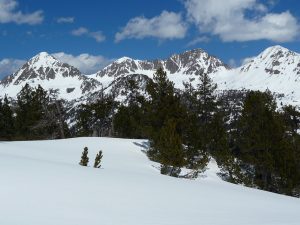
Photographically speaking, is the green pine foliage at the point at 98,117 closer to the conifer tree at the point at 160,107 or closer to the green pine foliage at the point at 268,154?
the conifer tree at the point at 160,107

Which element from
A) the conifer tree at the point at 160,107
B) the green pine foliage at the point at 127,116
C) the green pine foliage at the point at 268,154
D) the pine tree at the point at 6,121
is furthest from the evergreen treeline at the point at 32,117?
the green pine foliage at the point at 268,154

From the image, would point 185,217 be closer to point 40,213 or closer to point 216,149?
point 40,213

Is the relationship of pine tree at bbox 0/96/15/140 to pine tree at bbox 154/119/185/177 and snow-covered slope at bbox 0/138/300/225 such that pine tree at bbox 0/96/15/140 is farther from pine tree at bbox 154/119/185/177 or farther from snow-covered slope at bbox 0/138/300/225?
snow-covered slope at bbox 0/138/300/225

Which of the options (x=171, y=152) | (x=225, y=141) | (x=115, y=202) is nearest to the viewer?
(x=115, y=202)

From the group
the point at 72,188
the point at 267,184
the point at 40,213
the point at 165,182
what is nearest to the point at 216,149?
the point at 267,184

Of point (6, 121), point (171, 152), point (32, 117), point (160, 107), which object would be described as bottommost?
point (171, 152)

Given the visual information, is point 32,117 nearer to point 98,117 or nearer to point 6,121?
point 6,121

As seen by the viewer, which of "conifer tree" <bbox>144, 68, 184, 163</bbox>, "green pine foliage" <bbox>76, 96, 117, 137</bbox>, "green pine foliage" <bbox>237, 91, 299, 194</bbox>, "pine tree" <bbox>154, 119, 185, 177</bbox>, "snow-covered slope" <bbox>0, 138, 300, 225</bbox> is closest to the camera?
"snow-covered slope" <bbox>0, 138, 300, 225</bbox>

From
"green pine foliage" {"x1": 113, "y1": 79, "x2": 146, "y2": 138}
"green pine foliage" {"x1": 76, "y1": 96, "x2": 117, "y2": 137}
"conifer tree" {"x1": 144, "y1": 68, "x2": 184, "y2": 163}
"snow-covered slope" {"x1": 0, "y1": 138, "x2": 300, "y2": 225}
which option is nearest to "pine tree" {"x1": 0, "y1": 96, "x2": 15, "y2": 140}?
"green pine foliage" {"x1": 76, "y1": 96, "x2": 117, "y2": 137}

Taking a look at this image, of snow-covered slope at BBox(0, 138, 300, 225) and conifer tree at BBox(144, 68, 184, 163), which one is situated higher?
conifer tree at BBox(144, 68, 184, 163)

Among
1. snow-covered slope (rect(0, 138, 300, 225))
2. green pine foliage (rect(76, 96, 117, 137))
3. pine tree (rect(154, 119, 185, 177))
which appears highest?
green pine foliage (rect(76, 96, 117, 137))

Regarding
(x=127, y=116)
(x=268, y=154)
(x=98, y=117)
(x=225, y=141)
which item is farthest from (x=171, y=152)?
(x=98, y=117)

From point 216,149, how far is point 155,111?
18.5 feet

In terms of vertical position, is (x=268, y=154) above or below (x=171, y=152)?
above
